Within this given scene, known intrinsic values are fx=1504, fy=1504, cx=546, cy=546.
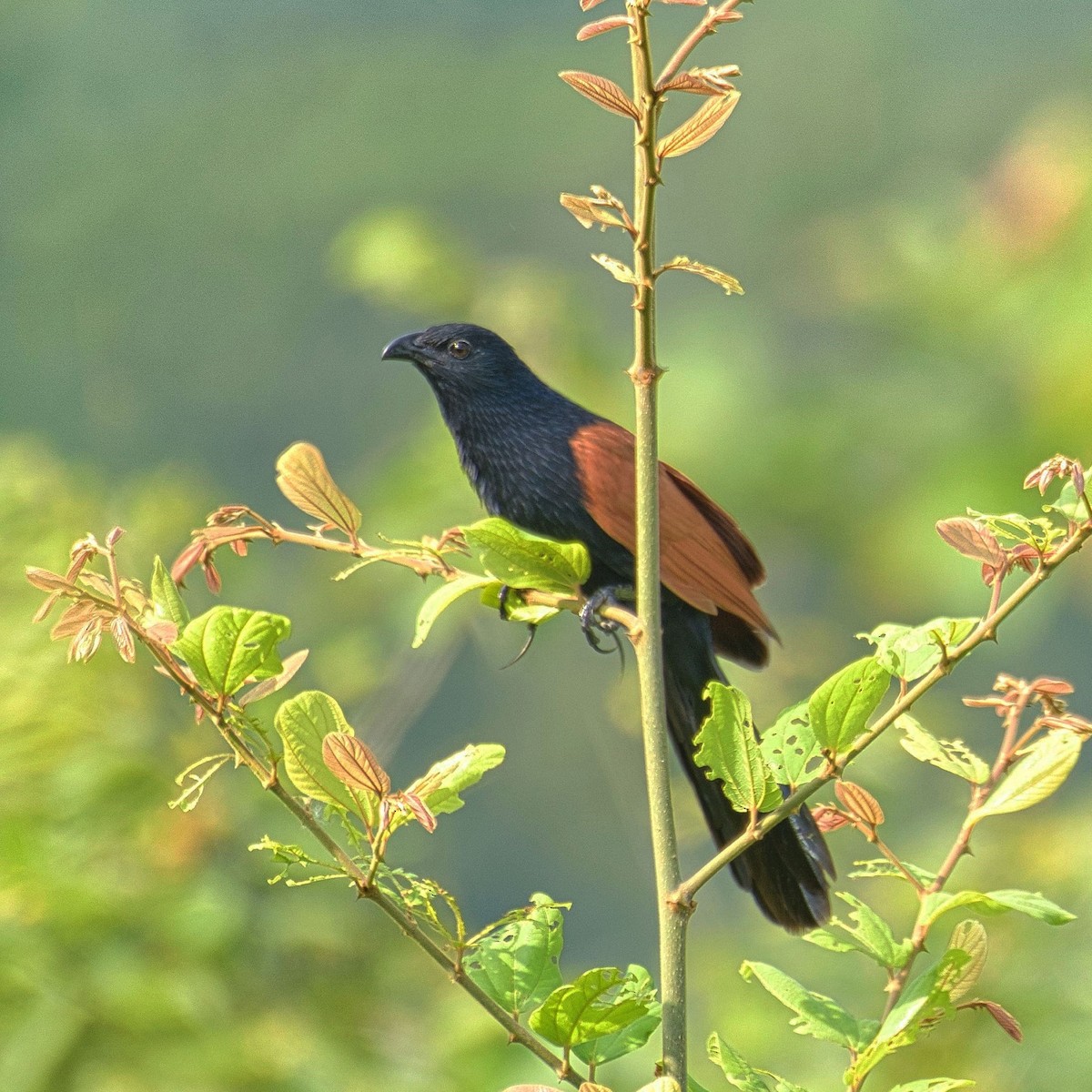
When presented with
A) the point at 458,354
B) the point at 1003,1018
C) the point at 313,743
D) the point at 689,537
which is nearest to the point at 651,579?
the point at 313,743

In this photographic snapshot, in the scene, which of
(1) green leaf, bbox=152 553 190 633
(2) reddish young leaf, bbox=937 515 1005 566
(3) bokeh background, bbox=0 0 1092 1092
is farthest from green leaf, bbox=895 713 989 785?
(3) bokeh background, bbox=0 0 1092 1092

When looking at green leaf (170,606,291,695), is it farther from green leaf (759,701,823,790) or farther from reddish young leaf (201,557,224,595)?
green leaf (759,701,823,790)

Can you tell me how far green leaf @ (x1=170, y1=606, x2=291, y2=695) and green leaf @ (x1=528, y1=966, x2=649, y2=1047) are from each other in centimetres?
25

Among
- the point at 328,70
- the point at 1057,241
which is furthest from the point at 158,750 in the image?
the point at 328,70

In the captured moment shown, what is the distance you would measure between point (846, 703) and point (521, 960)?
26 cm

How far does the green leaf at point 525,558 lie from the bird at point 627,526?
9.6 inches

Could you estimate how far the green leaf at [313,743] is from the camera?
856mm

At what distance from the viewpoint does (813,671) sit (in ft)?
10.9

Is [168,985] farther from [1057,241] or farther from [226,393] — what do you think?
[226,393]

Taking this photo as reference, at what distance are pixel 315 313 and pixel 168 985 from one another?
738 centimetres

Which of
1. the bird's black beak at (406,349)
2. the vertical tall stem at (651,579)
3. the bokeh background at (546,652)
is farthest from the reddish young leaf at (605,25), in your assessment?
the bird's black beak at (406,349)

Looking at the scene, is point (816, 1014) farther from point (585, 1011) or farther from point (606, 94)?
point (606, 94)

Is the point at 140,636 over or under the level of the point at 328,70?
under

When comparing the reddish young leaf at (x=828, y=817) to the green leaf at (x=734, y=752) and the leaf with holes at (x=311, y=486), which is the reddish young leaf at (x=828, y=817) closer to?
the green leaf at (x=734, y=752)
